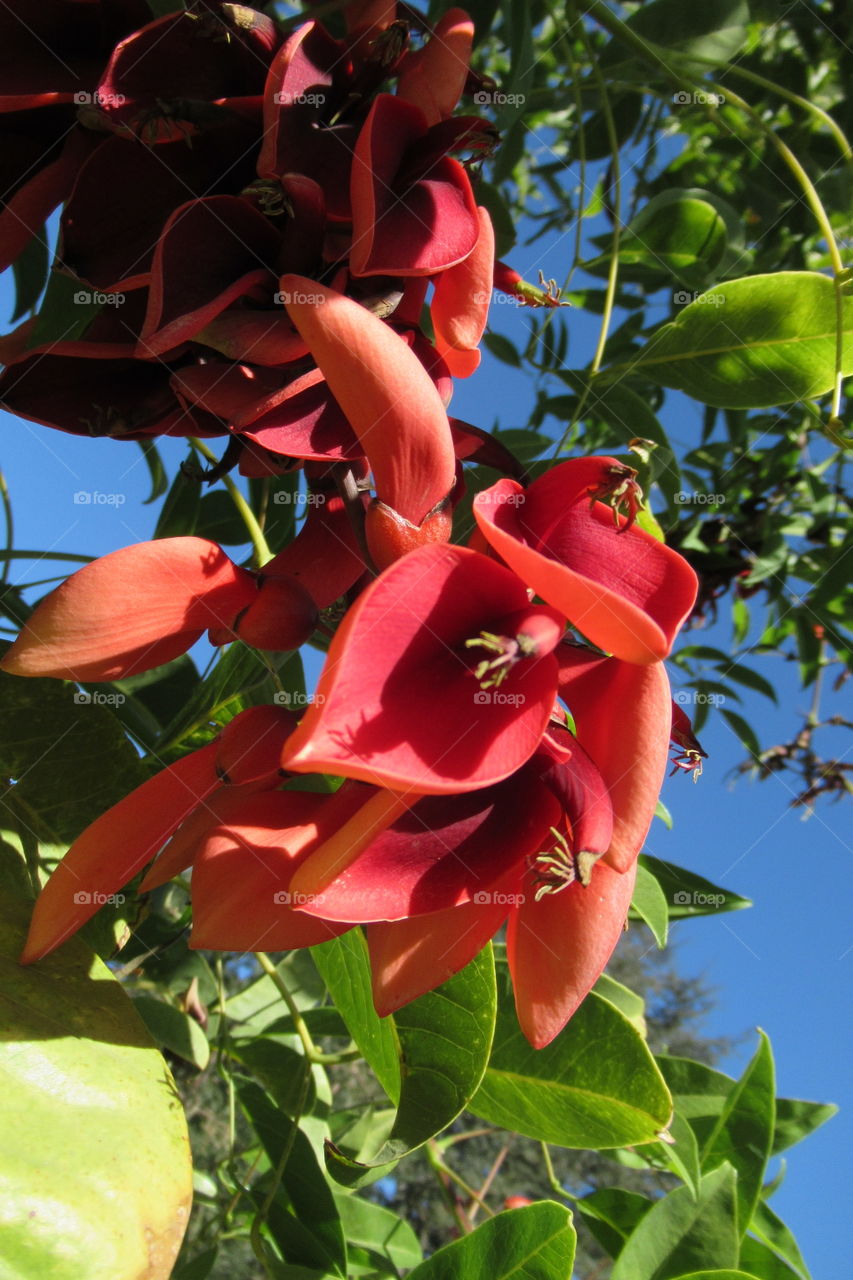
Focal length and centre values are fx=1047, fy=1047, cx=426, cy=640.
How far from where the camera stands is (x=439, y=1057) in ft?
2.16

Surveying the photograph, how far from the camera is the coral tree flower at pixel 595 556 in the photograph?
41 centimetres

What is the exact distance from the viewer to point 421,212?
1.69 ft

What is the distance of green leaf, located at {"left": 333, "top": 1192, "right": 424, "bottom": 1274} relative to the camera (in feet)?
3.69

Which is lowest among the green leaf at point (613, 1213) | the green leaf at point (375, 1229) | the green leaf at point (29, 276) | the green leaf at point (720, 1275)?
the green leaf at point (375, 1229)

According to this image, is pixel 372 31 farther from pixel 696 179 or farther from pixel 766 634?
pixel 766 634

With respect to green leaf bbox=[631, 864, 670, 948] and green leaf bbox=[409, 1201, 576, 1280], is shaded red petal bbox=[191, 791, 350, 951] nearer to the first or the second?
green leaf bbox=[409, 1201, 576, 1280]

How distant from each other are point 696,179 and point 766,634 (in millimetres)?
853

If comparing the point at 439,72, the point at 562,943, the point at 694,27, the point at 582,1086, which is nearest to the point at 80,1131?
the point at 562,943

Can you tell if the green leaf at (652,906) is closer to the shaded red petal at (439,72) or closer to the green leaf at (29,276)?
the shaded red petal at (439,72)

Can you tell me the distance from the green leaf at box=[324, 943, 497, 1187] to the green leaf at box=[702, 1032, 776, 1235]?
0.38 m

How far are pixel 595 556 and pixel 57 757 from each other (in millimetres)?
418

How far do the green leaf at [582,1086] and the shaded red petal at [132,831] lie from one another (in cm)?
35

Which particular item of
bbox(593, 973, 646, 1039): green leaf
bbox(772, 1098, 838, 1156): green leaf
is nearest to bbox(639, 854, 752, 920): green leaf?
bbox(593, 973, 646, 1039): green leaf

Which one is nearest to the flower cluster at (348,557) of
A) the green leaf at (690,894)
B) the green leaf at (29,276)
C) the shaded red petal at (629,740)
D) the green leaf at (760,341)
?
the shaded red petal at (629,740)
